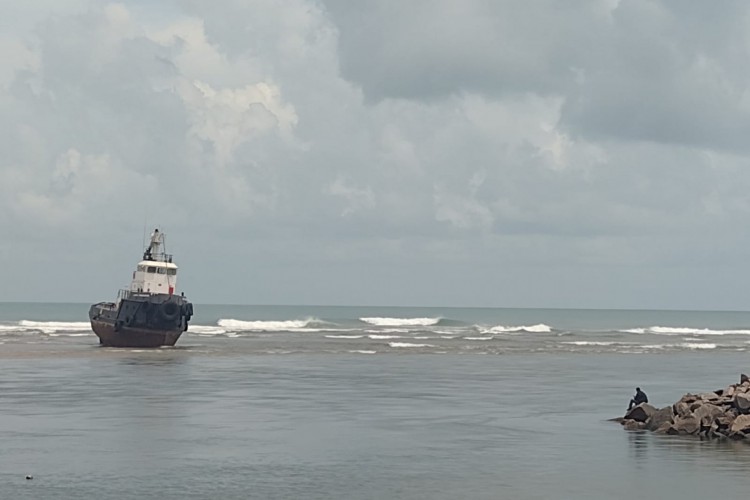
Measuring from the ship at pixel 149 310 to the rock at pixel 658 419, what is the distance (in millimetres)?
43135

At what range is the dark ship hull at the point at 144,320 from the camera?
219 feet

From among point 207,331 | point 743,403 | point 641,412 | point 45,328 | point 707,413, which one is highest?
point 207,331

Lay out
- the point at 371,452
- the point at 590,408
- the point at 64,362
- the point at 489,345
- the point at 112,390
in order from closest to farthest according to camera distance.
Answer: the point at 371,452
the point at 590,408
the point at 112,390
the point at 64,362
the point at 489,345

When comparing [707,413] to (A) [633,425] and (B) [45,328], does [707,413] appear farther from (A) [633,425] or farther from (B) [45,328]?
(B) [45,328]

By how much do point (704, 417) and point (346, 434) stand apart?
904 cm

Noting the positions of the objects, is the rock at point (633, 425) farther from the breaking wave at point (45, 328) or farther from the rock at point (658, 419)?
the breaking wave at point (45, 328)

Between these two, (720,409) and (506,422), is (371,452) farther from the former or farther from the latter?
(720,409)

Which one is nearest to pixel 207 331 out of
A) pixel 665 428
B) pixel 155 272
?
pixel 155 272

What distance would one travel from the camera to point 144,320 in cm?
6681

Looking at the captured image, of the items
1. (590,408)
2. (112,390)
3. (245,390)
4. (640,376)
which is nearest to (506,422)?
(590,408)

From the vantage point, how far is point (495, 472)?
22.0 m

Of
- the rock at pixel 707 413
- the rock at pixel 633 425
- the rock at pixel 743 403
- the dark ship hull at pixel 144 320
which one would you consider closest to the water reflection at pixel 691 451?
the rock at pixel 707 413

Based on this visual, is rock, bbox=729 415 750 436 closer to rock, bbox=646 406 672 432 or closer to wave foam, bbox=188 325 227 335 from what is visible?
rock, bbox=646 406 672 432

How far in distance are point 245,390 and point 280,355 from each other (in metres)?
23.8
